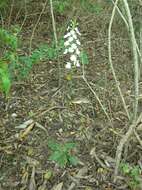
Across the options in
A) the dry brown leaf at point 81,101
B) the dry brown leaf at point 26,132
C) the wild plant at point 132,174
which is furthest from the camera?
the dry brown leaf at point 81,101

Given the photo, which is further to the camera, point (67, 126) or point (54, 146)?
point (67, 126)

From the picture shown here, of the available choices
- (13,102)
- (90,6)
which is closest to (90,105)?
(13,102)

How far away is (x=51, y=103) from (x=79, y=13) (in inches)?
69.2

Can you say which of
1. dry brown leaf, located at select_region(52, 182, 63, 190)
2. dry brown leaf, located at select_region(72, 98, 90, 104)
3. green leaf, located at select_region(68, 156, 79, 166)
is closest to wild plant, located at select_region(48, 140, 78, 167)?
green leaf, located at select_region(68, 156, 79, 166)

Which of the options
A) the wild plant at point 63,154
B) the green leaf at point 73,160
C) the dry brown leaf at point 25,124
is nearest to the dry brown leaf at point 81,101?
the dry brown leaf at point 25,124

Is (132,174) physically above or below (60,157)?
below

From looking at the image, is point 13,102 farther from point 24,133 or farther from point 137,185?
point 137,185

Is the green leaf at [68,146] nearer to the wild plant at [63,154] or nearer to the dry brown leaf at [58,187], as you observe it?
the wild plant at [63,154]

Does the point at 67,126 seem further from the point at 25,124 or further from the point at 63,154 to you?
the point at 63,154

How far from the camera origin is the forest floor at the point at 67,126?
280 cm

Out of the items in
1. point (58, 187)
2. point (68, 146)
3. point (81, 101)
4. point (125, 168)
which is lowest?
point (58, 187)

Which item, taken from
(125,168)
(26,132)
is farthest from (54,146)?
(125,168)

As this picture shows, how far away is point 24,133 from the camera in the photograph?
10.3 ft

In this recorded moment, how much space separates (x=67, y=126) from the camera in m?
3.23
